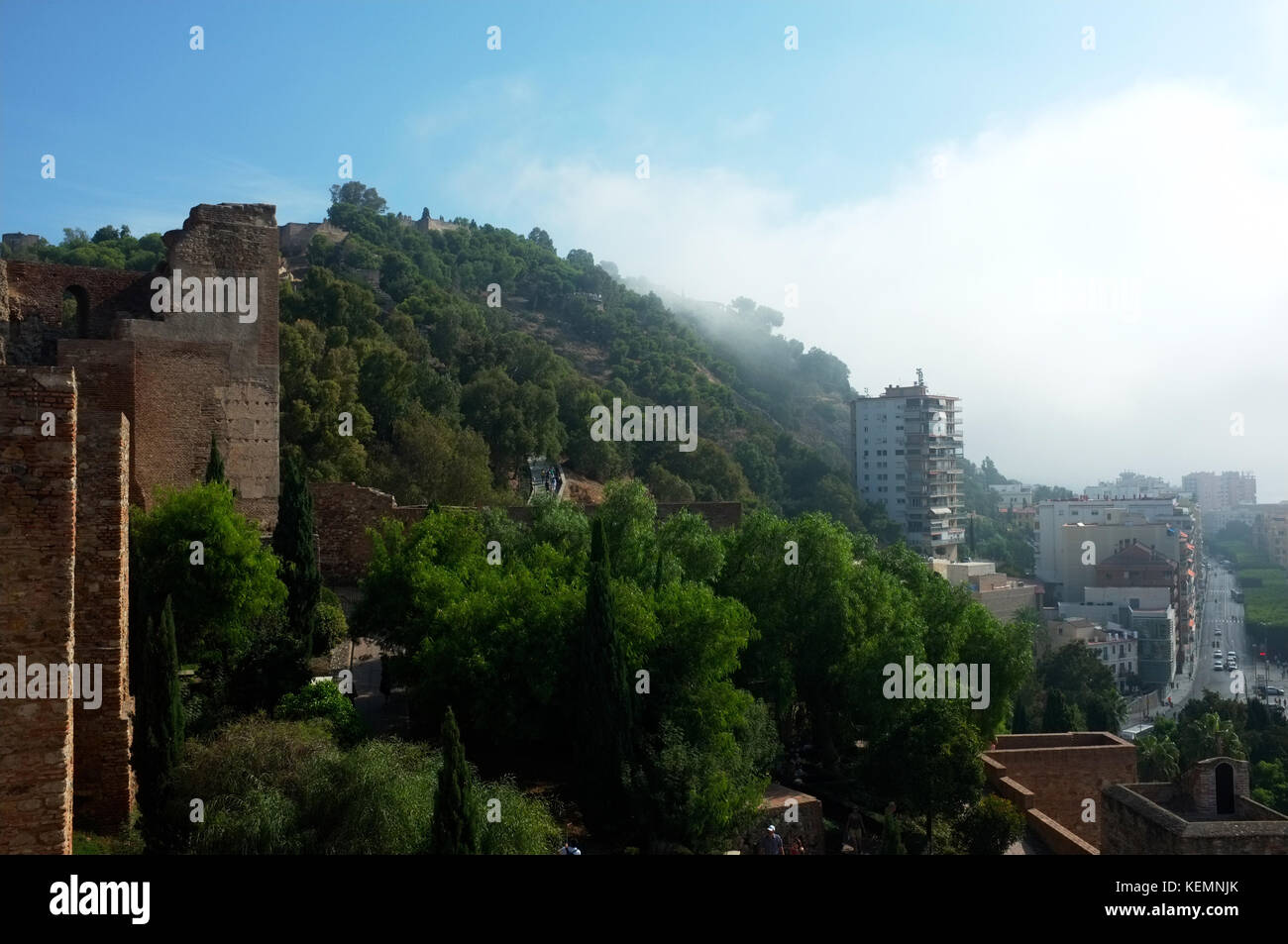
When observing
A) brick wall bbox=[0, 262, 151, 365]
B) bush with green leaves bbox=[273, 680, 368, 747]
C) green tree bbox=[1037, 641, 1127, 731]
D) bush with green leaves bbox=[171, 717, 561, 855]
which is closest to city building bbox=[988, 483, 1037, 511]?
green tree bbox=[1037, 641, 1127, 731]

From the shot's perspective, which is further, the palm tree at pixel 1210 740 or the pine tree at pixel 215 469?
the palm tree at pixel 1210 740

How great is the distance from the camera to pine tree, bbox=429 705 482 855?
1074 cm

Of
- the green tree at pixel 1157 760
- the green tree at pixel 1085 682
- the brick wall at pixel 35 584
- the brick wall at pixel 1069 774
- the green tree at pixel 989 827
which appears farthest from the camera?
the green tree at pixel 1085 682

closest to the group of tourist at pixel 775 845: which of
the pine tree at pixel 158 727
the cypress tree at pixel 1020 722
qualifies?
the pine tree at pixel 158 727

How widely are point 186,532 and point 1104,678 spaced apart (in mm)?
46962

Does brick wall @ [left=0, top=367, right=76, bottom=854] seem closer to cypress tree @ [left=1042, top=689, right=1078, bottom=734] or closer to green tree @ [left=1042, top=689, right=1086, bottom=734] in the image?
green tree @ [left=1042, top=689, right=1086, bottom=734]

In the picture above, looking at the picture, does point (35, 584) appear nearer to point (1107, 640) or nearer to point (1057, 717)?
point (1057, 717)

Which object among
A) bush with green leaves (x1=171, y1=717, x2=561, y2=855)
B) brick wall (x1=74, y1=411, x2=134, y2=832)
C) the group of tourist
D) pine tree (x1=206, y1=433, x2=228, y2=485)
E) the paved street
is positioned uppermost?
pine tree (x1=206, y1=433, x2=228, y2=485)

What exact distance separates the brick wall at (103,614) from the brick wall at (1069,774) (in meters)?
17.8

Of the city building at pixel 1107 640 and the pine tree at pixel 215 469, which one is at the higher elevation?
the pine tree at pixel 215 469

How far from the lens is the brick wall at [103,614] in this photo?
10.3m

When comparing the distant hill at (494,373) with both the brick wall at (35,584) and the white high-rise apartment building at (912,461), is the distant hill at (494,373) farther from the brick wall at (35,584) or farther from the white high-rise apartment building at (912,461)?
the brick wall at (35,584)

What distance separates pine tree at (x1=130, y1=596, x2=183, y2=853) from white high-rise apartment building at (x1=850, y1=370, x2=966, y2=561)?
78.4m
